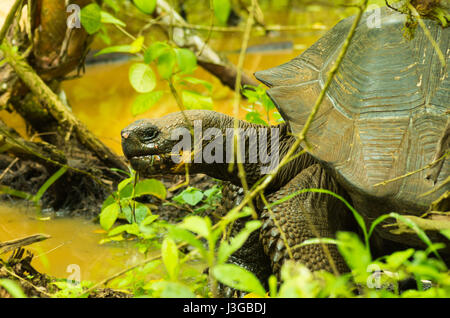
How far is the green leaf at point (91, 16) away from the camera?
98.3 inches

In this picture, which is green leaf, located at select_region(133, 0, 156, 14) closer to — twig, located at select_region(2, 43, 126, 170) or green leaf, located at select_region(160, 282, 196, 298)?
green leaf, located at select_region(160, 282, 196, 298)

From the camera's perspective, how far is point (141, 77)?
2199mm

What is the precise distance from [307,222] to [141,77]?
1.06m

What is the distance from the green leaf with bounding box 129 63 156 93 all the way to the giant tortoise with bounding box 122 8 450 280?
253mm

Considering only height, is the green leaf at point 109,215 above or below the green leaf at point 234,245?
below

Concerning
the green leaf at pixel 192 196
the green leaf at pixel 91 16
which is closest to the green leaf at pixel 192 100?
the green leaf at pixel 91 16

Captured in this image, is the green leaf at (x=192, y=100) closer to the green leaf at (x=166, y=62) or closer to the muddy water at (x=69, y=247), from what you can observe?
the green leaf at (x=166, y=62)

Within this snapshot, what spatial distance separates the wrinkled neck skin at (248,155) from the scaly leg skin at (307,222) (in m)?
0.08

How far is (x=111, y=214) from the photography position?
2.50m

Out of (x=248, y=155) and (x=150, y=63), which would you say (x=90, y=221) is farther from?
(x=150, y=63)
